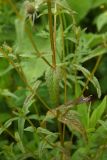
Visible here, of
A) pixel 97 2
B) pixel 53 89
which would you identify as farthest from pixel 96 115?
pixel 97 2

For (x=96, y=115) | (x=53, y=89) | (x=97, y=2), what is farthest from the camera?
(x=97, y=2)

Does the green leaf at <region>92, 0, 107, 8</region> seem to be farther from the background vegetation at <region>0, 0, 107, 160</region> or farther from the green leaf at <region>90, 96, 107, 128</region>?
the green leaf at <region>90, 96, 107, 128</region>

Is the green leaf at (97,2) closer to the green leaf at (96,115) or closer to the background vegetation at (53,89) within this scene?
the background vegetation at (53,89)

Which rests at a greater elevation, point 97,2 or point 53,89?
point 97,2

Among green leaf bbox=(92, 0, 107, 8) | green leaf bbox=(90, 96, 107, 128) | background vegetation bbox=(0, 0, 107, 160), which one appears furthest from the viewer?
green leaf bbox=(92, 0, 107, 8)

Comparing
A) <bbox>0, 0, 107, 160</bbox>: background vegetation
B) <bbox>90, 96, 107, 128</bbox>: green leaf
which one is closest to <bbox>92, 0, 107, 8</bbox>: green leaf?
<bbox>0, 0, 107, 160</bbox>: background vegetation

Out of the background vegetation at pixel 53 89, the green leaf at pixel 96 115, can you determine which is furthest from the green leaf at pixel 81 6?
the green leaf at pixel 96 115

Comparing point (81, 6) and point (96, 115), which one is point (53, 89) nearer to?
point (96, 115)

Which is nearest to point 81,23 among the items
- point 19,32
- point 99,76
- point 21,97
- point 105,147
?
point 99,76

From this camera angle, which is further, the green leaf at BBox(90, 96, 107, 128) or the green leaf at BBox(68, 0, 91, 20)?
the green leaf at BBox(68, 0, 91, 20)
